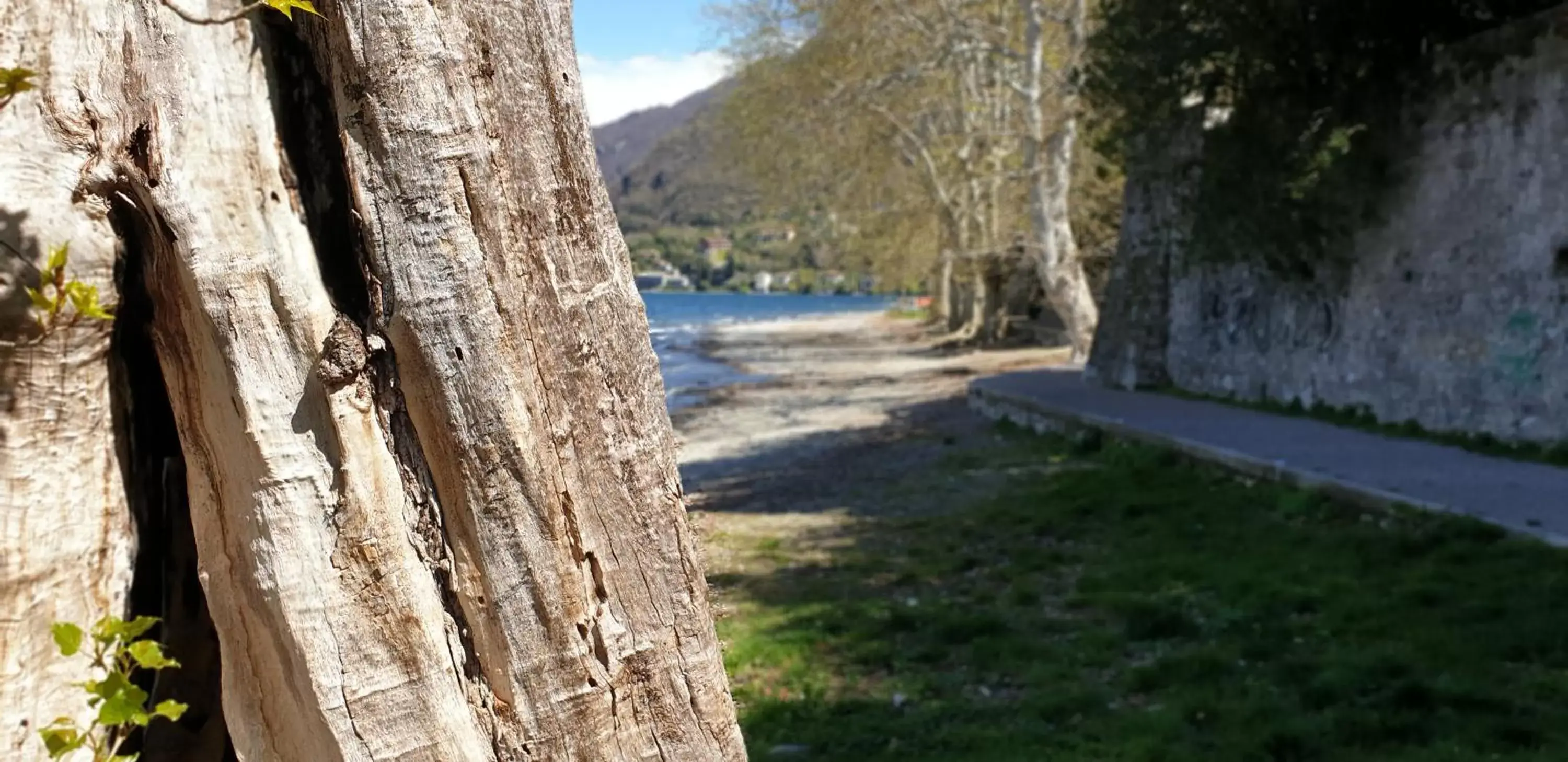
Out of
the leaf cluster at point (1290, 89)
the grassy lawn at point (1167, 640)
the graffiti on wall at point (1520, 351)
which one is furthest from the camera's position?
the leaf cluster at point (1290, 89)

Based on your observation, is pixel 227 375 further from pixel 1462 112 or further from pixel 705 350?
pixel 705 350

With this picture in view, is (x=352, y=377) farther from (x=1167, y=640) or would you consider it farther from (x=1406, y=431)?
(x=1406, y=431)

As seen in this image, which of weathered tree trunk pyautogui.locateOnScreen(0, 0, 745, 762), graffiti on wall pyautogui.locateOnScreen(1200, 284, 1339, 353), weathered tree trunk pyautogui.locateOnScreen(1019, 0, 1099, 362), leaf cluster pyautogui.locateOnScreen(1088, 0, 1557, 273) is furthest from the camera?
weathered tree trunk pyautogui.locateOnScreen(1019, 0, 1099, 362)

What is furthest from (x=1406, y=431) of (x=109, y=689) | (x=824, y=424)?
(x=109, y=689)

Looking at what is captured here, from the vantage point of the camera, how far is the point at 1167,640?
20.0 ft

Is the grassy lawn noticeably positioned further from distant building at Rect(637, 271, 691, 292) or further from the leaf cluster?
distant building at Rect(637, 271, 691, 292)

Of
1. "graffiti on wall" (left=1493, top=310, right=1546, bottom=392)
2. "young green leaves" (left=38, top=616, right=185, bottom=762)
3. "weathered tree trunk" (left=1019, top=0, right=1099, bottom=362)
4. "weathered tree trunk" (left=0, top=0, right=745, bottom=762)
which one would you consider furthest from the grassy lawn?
"weathered tree trunk" (left=1019, top=0, right=1099, bottom=362)

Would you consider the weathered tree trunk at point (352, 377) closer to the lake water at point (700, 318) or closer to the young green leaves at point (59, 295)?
the young green leaves at point (59, 295)

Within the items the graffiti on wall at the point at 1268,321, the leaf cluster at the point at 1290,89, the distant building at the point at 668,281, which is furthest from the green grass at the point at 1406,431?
the distant building at the point at 668,281

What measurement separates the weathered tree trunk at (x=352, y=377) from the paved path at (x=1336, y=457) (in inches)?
246

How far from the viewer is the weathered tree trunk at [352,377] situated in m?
1.84

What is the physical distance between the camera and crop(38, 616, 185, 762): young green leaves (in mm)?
1743

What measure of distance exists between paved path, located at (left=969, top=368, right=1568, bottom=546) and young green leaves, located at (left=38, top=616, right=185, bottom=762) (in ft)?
22.0

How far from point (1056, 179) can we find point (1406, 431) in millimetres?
12213
